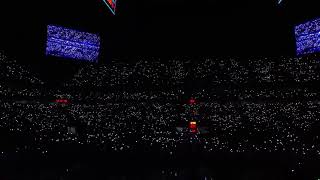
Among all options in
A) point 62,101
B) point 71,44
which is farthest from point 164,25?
point 62,101

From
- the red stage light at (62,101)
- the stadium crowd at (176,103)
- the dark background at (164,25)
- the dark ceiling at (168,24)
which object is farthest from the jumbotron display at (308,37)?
the red stage light at (62,101)

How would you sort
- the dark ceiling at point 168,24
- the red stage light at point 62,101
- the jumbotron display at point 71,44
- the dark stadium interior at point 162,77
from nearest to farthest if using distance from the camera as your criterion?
the dark stadium interior at point 162,77
the dark ceiling at point 168,24
the jumbotron display at point 71,44
the red stage light at point 62,101

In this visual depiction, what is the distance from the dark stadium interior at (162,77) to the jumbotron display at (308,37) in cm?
71

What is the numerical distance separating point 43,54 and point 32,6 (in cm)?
259

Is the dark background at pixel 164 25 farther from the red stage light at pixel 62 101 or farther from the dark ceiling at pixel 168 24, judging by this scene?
the red stage light at pixel 62 101

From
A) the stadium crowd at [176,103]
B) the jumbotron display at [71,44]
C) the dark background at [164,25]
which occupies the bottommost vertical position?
the stadium crowd at [176,103]

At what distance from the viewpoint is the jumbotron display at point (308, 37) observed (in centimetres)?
1236

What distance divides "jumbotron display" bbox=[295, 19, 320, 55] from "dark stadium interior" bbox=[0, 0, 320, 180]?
0.71 metres

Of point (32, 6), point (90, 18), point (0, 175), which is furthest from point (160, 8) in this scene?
point (0, 175)

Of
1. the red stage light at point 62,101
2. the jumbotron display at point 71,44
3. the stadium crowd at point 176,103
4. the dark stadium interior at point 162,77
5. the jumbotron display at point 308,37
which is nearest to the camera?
the jumbotron display at point 308,37

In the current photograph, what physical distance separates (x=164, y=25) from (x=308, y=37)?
7.39m

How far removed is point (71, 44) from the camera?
54.5ft

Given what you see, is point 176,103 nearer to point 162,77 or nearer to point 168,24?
point 162,77

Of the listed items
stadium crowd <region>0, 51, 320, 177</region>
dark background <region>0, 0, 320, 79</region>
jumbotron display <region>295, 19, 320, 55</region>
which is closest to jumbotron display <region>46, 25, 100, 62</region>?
dark background <region>0, 0, 320, 79</region>
